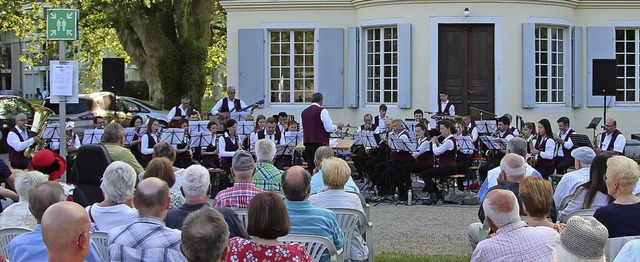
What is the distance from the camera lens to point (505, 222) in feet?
17.3

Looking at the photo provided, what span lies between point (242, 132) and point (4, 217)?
944 cm

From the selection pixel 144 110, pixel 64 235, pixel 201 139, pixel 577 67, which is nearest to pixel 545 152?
pixel 201 139

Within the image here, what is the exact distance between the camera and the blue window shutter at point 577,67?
64.0 ft

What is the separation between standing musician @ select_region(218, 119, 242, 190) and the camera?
48.8ft

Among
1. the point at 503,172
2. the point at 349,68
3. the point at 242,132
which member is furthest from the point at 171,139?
the point at 503,172

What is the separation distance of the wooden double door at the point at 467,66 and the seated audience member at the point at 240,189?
12030 millimetres

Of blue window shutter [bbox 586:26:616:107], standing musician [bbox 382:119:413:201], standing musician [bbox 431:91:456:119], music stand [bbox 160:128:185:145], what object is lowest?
standing musician [bbox 382:119:413:201]

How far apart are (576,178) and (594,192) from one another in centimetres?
111

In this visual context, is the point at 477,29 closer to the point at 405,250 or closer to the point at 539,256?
the point at 405,250

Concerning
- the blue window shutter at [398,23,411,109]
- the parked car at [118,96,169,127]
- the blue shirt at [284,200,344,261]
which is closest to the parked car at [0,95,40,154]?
the parked car at [118,96,169,127]

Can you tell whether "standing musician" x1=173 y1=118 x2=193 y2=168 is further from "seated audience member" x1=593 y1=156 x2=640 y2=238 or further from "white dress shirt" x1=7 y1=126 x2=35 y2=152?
"seated audience member" x1=593 y1=156 x2=640 y2=238

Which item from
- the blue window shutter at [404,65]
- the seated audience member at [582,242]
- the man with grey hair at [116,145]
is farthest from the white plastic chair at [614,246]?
the blue window shutter at [404,65]

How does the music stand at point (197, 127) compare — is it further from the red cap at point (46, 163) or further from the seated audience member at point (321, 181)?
the red cap at point (46, 163)

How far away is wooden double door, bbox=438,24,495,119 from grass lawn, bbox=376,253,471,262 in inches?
403
